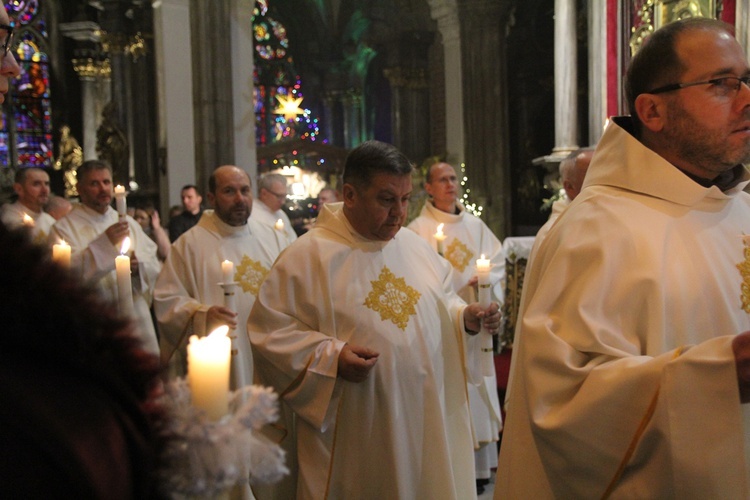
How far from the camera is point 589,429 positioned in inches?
70.1

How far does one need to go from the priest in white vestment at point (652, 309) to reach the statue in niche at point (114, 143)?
1539 centimetres

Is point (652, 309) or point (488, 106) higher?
point (488, 106)

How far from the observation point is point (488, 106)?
52.0 feet

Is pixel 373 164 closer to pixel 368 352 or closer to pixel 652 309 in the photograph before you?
pixel 368 352

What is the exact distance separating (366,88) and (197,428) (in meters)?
25.4

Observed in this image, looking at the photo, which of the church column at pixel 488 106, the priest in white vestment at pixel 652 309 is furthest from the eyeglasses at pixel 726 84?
the church column at pixel 488 106

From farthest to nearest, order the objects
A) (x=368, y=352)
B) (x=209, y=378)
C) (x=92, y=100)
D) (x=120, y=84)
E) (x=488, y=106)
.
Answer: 1. (x=92, y=100)
2. (x=120, y=84)
3. (x=488, y=106)
4. (x=368, y=352)
5. (x=209, y=378)

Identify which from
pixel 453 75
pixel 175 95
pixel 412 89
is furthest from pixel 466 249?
pixel 412 89

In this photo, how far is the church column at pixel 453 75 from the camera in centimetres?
1636

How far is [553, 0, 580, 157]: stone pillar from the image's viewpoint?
437 inches

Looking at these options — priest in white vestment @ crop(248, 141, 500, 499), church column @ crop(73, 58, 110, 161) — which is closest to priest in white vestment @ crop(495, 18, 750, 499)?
priest in white vestment @ crop(248, 141, 500, 499)

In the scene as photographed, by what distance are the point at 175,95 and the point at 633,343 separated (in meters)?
12.9

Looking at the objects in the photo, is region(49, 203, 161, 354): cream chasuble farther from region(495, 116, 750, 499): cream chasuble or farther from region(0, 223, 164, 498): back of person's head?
region(0, 223, 164, 498): back of person's head

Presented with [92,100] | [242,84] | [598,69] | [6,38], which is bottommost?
[6,38]
